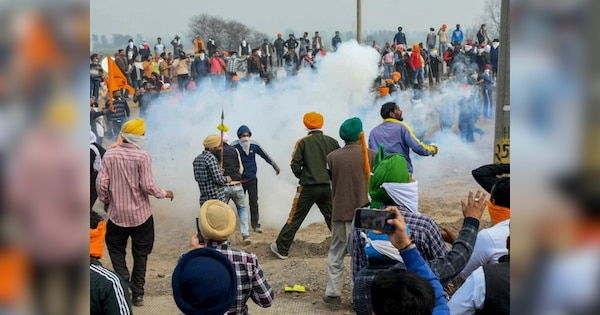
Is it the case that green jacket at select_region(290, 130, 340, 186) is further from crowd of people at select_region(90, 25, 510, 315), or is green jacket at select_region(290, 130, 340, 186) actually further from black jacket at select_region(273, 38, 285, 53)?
black jacket at select_region(273, 38, 285, 53)

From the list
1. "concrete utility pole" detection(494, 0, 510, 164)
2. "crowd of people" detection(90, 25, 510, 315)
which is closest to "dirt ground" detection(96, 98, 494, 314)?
"crowd of people" detection(90, 25, 510, 315)

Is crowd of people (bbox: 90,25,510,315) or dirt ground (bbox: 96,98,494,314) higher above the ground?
crowd of people (bbox: 90,25,510,315)

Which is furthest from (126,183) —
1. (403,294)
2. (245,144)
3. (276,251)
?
(403,294)

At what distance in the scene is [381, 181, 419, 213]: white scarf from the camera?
3.38 meters

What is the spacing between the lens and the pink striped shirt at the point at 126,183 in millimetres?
6145

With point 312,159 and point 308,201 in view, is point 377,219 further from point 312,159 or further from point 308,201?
point 308,201

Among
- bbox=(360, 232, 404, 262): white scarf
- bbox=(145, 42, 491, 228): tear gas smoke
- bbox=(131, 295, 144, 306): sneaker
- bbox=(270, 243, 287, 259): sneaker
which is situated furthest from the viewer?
bbox=(145, 42, 491, 228): tear gas smoke

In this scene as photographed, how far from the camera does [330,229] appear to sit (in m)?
7.60

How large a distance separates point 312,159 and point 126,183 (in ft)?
6.53

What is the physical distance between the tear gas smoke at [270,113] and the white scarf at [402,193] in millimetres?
8003

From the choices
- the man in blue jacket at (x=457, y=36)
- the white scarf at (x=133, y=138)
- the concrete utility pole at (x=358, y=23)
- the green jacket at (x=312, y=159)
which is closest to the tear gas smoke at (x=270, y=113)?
the concrete utility pole at (x=358, y=23)

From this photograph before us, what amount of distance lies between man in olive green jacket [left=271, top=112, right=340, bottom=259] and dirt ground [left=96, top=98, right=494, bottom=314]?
1.88 feet

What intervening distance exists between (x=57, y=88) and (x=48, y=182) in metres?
0.16

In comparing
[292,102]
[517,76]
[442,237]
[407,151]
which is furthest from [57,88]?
[292,102]
